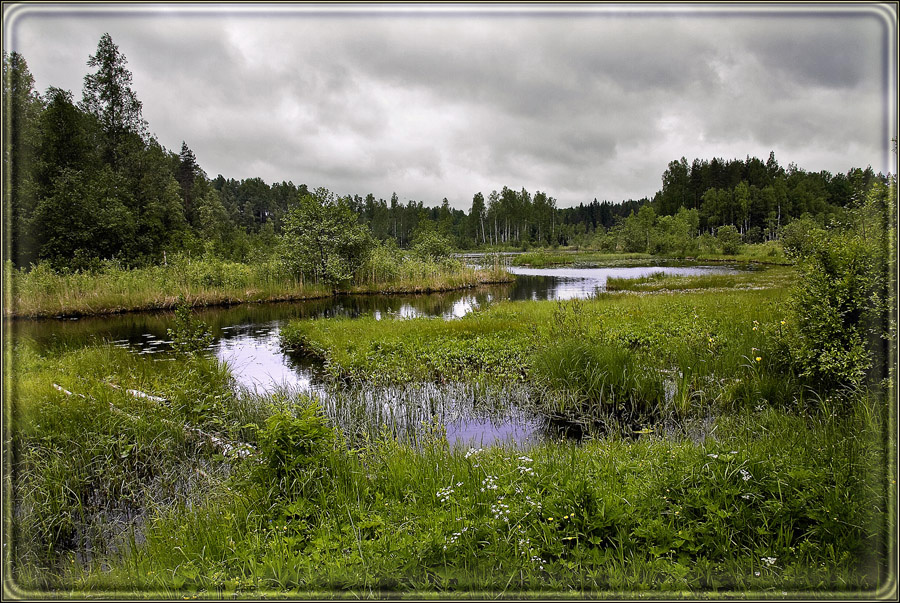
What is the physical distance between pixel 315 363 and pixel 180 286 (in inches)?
671

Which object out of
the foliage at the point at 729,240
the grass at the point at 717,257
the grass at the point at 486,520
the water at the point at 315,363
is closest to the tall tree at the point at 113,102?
the water at the point at 315,363

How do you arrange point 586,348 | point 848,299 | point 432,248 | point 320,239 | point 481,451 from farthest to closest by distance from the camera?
point 432,248 < point 320,239 < point 586,348 < point 848,299 < point 481,451

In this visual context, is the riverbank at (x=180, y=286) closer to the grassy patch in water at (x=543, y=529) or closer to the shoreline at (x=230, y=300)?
the shoreline at (x=230, y=300)

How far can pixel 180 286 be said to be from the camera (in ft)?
80.3

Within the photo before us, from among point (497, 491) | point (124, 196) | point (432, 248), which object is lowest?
point (497, 491)

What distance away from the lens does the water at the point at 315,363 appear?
7.30 m

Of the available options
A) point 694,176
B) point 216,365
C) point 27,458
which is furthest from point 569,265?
point 27,458

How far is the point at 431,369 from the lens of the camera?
10234 millimetres

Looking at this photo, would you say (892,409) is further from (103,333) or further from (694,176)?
(694,176)

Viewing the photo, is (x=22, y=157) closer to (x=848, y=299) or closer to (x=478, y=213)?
(x=848, y=299)

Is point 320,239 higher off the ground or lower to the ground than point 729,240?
lower

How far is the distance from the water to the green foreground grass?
1.02 m

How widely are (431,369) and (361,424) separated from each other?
341 cm

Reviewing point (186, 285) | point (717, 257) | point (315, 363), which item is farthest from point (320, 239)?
point (717, 257)
